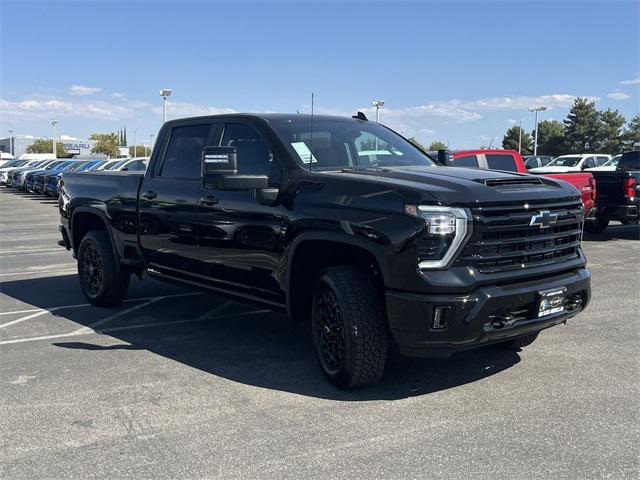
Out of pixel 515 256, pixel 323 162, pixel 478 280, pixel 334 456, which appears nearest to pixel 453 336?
pixel 478 280

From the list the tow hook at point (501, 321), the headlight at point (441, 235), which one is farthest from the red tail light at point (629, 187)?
the headlight at point (441, 235)

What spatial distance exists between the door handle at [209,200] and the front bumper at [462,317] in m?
2.00

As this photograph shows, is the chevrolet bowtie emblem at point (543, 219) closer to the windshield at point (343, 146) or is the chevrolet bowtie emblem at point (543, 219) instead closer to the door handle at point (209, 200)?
the windshield at point (343, 146)

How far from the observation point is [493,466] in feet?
10.7

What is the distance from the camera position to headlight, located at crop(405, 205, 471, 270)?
3.82 m

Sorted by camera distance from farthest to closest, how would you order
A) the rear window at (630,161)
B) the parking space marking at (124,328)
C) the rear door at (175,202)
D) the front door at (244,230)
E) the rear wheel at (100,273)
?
the rear window at (630,161), the rear wheel at (100,273), the parking space marking at (124,328), the rear door at (175,202), the front door at (244,230)

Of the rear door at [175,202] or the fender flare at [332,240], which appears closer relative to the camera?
the fender flare at [332,240]

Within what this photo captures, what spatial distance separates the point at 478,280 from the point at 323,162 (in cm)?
168

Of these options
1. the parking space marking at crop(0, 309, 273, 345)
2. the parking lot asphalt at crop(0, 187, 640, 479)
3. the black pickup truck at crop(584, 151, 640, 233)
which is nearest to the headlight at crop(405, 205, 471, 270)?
the parking lot asphalt at crop(0, 187, 640, 479)

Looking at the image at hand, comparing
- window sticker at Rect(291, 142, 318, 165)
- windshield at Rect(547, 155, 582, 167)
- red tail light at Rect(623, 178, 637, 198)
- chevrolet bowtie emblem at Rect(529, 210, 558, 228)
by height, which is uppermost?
windshield at Rect(547, 155, 582, 167)

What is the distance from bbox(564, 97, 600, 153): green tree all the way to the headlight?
73.9 meters

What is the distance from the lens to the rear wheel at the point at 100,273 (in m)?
6.78

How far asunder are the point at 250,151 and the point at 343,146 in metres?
0.77

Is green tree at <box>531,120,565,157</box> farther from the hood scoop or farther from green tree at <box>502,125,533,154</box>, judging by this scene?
the hood scoop
